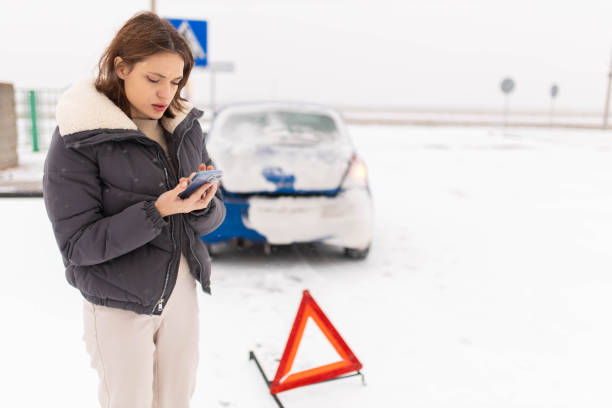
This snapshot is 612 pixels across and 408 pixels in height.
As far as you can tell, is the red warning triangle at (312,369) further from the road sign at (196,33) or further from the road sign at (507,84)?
the road sign at (507,84)

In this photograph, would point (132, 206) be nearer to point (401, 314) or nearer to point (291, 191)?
point (401, 314)

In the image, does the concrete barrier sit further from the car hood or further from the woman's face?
the woman's face

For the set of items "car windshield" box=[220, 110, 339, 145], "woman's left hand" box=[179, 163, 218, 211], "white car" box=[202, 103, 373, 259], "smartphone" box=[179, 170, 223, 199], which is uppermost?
"smartphone" box=[179, 170, 223, 199]

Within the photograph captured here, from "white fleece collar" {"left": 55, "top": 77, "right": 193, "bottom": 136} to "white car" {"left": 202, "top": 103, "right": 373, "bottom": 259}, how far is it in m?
2.71

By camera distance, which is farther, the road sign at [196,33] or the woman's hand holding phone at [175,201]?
the road sign at [196,33]

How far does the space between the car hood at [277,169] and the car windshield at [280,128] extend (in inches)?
9.5

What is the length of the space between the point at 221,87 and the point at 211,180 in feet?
344

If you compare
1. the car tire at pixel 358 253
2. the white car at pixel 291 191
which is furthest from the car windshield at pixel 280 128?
the car tire at pixel 358 253

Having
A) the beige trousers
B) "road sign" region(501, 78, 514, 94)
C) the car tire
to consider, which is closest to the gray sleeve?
the beige trousers

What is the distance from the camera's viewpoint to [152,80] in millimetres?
1454

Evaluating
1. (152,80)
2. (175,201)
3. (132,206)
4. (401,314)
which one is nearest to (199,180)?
(175,201)

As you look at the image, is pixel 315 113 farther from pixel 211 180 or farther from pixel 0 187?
pixel 0 187

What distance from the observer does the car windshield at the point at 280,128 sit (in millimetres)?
4695

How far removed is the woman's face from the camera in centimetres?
144
